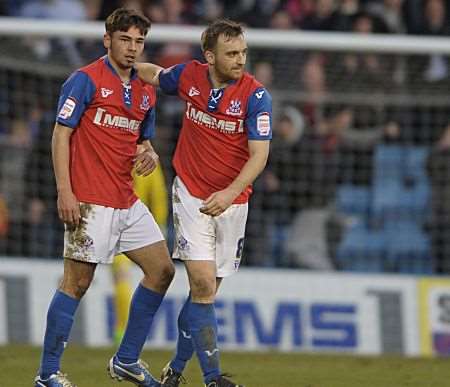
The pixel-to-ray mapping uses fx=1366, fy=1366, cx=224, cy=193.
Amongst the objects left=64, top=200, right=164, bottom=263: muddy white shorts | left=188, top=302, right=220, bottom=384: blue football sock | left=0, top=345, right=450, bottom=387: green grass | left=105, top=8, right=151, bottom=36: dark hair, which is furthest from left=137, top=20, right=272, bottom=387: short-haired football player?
left=0, top=345, right=450, bottom=387: green grass

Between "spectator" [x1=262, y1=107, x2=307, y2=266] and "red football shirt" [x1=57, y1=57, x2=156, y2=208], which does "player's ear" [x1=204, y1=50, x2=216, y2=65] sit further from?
"spectator" [x1=262, y1=107, x2=307, y2=266]

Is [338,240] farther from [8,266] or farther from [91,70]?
→ [91,70]

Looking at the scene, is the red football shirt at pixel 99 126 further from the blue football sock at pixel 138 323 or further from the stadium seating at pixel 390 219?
the stadium seating at pixel 390 219

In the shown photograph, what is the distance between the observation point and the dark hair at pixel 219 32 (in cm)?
778

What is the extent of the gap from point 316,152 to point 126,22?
599 centimetres

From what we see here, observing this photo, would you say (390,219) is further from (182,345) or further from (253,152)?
(253,152)

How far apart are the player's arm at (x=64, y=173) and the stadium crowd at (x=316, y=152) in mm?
5183

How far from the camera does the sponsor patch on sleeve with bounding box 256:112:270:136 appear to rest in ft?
25.5

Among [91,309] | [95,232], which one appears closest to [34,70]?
[91,309]

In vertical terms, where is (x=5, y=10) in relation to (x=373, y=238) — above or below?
above

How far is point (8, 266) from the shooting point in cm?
1234

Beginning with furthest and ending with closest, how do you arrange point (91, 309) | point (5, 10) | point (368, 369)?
1. point (5, 10)
2. point (91, 309)
3. point (368, 369)

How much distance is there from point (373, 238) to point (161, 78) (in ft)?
18.6

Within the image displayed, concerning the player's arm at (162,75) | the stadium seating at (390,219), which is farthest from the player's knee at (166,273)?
the stadium seating at (390,219)
